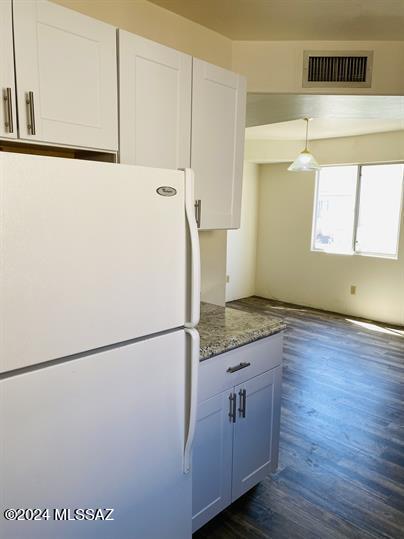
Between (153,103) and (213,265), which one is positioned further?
(213,265)

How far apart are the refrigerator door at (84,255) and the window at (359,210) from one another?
4714 millimetres

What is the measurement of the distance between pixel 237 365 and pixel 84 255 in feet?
3.37

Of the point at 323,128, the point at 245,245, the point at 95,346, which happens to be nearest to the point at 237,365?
the point at 95,346

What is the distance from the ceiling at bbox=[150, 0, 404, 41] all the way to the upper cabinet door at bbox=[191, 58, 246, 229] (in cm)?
35

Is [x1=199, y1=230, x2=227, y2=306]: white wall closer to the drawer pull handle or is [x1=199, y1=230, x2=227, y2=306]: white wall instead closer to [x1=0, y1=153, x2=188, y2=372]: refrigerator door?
the drawer pull handle

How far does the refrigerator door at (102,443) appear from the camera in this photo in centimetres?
96

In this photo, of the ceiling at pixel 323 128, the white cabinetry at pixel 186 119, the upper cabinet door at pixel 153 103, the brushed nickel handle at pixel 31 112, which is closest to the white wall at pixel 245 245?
the ceiling at pixel 323 128

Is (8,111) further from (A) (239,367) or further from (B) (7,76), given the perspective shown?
(A) (239,367)

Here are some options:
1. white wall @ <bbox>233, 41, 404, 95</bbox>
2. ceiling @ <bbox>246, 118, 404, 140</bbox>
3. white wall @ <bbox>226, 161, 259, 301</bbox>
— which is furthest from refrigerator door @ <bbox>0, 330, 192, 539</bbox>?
white wall @ <bbox>226, 161, 259, 301</bbox>

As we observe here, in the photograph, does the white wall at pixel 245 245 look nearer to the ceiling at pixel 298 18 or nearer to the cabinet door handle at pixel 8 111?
the ceiling at pixel 298 18

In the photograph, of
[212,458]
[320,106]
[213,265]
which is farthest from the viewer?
[320,106]

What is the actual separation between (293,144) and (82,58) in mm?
4609

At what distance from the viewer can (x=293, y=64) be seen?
2498mm

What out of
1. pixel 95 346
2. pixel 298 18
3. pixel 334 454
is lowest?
pixel 334 454
